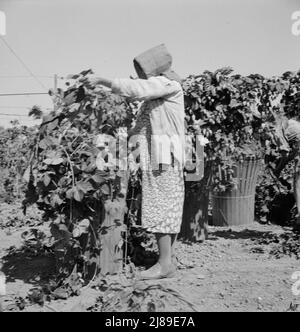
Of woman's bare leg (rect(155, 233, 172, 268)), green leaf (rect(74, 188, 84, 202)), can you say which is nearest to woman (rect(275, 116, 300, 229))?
woman's bare leg (rect(155, 233, 172, 268))

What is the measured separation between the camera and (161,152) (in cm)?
306

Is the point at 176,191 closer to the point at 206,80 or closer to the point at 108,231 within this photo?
the point at 108,231

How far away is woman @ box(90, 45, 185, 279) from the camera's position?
308cm

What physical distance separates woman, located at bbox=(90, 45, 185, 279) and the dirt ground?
0.35 meters

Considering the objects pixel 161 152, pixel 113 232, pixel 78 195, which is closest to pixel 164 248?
pixel 113 232

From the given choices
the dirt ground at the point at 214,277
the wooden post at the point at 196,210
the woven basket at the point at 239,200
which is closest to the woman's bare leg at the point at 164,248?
the dirt ground at the point at 214,277

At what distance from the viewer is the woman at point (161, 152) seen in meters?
3.08

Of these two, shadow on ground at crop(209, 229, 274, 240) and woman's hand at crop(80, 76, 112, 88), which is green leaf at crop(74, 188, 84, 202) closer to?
woman's hand at crop(80, 76, 112, 88)

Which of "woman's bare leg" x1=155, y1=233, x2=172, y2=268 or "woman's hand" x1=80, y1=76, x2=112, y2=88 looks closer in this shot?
"woman's hand" x1=80, y1=76, x2=112, y2=88

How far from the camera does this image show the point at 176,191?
3.18 metres

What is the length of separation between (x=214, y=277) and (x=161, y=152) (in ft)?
3.43

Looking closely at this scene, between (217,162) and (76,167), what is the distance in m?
1.87

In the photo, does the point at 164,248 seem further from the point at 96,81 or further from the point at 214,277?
the point at 96,81
